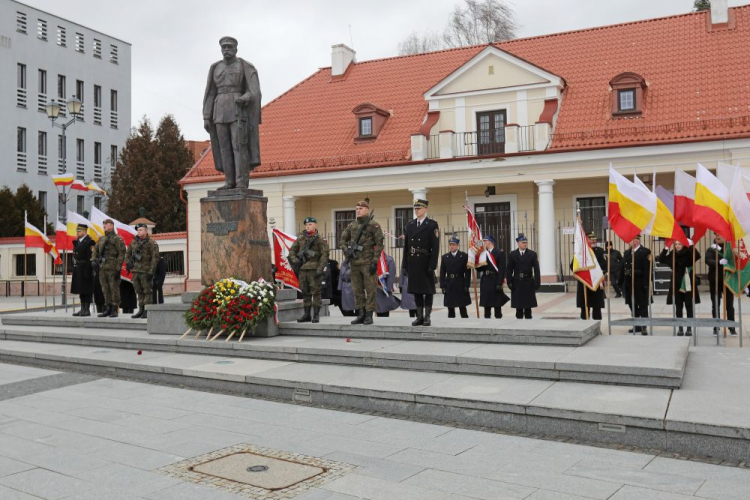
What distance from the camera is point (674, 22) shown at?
1025 inches

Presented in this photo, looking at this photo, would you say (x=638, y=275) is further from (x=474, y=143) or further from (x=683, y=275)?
(x=474, y=143)

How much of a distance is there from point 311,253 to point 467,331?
2.88 m

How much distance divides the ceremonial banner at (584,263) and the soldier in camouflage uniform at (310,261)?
13.9 ft

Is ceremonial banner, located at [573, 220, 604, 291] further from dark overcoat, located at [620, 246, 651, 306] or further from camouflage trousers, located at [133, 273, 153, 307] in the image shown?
camouflage trousers, located at [133, 273, 153, 307]

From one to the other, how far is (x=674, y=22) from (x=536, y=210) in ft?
29.5

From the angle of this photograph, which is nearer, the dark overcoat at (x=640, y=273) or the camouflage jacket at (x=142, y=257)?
the dark overcoat at (x=640, y=273)

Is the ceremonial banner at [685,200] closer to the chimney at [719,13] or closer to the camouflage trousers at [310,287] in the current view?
the camouflage trousers at [310,287]

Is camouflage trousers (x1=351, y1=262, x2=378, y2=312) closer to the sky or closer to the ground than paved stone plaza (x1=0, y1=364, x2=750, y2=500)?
closer to the sky

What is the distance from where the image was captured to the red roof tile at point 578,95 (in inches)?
868

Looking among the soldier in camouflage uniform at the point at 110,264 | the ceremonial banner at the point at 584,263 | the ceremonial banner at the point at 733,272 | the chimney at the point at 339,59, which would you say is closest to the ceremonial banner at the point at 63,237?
the soldier in camouflage uniform at the point at 110,264

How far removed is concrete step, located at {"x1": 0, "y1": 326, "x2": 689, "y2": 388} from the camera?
22.8 ft

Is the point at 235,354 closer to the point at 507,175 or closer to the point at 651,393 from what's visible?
the point at 651,393

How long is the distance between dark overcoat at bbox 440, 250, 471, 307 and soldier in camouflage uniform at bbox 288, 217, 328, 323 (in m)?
2.60

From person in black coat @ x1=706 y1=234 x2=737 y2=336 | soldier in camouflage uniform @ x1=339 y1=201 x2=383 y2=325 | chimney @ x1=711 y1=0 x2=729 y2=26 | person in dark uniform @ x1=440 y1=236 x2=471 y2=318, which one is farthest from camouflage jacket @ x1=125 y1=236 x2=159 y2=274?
chimney @ x1=711 y1=0 x2=729 y2=26
